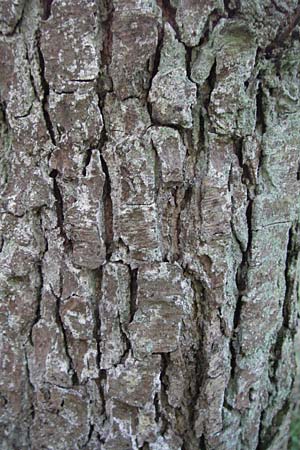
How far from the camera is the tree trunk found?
3.20 feet

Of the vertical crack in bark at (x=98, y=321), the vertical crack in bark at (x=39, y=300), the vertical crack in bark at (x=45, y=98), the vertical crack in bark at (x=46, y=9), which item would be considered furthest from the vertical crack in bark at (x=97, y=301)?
the vertical crack in bark at (x=46, y=9)

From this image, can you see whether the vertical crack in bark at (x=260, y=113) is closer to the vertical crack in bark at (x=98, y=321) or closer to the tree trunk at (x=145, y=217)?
the tree trunk at (x=145, y=217)

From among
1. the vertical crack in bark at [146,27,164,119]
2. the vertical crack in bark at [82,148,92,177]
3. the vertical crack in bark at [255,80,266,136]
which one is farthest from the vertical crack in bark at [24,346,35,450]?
the vertical crack in bark at [255,80,266,136]

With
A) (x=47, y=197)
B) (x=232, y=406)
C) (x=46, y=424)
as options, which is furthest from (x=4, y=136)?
(x=232, y=406)

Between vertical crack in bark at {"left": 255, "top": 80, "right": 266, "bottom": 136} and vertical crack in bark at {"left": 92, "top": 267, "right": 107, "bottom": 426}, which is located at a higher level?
vertical crack in bark at {"left": 255, "top": 80, "right": 266, "bottom": 136}

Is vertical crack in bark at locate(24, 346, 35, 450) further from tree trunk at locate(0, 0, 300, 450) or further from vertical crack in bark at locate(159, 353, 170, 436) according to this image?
vertical crack in bark at locate(159, 353, 170, 436)

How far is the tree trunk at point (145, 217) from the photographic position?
0.98 metres

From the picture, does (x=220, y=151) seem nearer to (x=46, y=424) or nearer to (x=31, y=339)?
(x=31, y=339)

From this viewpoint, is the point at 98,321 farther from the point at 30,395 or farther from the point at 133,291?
the point at 30,395

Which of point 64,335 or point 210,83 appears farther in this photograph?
point 64,335

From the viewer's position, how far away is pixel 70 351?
1.17m

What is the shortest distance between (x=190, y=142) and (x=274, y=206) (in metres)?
0.26

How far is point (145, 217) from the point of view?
1045 mm

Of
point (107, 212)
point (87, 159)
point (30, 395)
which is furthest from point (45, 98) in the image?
point (30, 395)
